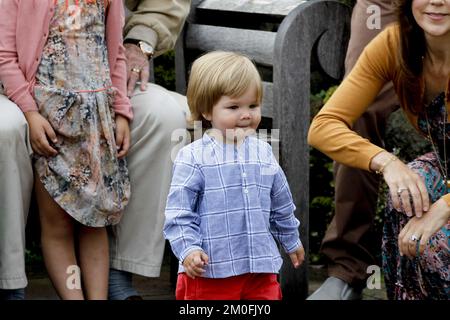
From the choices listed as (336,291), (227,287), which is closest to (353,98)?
(227,287)

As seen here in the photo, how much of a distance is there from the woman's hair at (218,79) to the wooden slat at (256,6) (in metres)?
0.99

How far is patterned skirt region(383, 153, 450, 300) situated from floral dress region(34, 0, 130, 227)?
0.98 metres

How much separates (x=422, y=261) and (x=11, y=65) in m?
1.54

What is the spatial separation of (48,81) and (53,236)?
21.9 inches

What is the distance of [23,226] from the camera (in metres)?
3.75

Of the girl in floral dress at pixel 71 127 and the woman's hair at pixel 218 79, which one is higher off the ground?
the woman's hair at pixel 218 79

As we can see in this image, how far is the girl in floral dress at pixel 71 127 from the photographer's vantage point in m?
3.81

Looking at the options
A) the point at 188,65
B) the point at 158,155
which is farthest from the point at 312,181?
the point at 158,155

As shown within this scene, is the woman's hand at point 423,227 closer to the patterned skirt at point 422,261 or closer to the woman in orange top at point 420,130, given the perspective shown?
the woman in orange top at point 420,130

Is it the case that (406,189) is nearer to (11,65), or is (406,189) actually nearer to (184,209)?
(184,209)

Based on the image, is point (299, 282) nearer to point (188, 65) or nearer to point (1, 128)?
point (188, 65)

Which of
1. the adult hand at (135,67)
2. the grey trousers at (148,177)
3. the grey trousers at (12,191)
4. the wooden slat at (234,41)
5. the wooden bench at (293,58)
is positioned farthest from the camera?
the wooden slat at (234,41)

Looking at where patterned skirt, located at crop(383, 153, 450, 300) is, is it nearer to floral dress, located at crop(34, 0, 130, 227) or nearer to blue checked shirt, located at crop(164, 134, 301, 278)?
blue checked shirt, located at crop(164, 134, 301, 278)

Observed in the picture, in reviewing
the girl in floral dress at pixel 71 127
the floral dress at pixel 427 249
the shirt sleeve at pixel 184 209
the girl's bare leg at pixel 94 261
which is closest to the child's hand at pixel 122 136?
the girl in floral dress at pixel 71 127
